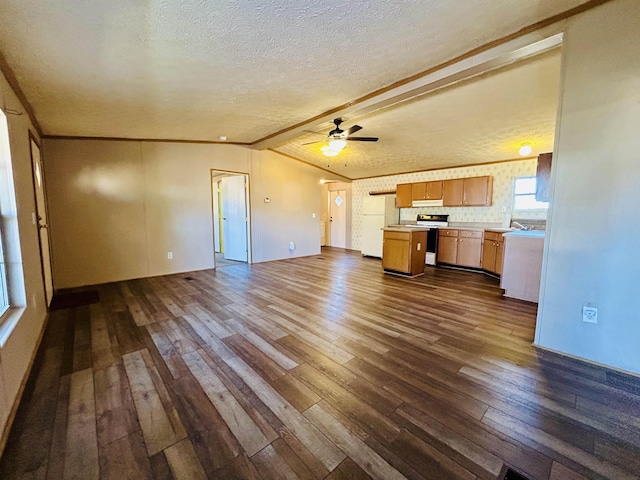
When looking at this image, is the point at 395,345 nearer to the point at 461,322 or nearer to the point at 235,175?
the point at 461,322

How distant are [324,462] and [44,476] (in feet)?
4.27

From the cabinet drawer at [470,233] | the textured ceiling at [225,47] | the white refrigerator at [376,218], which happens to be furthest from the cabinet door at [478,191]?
the textured ceiling at [225,47]

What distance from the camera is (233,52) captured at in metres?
2.28

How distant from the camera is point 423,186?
21.6 ft

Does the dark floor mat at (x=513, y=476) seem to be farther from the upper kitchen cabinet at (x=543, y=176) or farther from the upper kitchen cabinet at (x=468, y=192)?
the upper kitchen cabinet at (x=468, y=192)

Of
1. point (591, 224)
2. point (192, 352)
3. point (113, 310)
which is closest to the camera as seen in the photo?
point (591, 224)

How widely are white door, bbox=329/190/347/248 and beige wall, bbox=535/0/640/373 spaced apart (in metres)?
6.94

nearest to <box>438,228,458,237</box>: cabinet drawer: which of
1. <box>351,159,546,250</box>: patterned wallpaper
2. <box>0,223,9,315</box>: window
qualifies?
<box>351,159,546,250</box>: patterned wallpaper

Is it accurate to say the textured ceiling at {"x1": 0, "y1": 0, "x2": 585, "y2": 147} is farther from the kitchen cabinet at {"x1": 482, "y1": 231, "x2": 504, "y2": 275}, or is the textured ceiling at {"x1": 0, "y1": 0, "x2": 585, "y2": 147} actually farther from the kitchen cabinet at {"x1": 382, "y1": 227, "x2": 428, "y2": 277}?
the kitchen cabinet at {"x1": 482, "y1": 231, "x2": 504, "y2": 275}

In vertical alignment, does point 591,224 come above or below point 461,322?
above

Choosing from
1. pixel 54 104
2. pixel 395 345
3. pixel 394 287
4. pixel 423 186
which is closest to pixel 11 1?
pixel 54 104

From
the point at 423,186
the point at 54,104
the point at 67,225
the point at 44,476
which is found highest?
the point at 54,104

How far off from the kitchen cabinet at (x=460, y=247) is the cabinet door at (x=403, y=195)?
3.94 ft

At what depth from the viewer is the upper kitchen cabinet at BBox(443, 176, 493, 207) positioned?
18.6 ft
